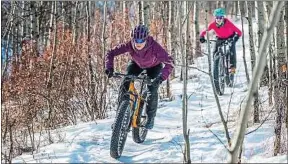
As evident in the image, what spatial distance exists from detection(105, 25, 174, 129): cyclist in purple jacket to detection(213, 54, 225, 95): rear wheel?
3.53m

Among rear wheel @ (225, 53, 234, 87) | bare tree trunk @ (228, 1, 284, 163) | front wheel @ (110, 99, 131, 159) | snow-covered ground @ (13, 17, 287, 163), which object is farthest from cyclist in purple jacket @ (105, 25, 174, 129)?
rear wheel @ (225, 53, 234, 87)

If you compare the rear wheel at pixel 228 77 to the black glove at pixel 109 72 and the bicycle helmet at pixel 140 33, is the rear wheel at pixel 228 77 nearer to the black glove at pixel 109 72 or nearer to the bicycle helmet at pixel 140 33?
the bicycle helmet at pixel 140 33

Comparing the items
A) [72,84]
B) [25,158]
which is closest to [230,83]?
[72,84]

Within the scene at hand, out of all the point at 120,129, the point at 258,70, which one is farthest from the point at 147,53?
the point at 258,70

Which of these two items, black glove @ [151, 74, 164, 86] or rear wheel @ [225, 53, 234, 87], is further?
rear wheel @ [225, 53, 234, 87]

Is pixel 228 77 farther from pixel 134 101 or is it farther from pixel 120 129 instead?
pixel 120 129

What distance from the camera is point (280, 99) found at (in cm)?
570

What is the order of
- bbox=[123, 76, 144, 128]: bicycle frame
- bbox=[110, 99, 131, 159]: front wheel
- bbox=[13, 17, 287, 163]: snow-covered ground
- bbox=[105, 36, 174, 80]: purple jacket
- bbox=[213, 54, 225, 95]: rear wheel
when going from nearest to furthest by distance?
1. bbox=[13, 17, 287, 163]: snow-covered ground
2. bbox=[110, 99, 131, 159]: front wheel
3. bbox=[123, 76, 144, 128]: bicycle frame
4. bbox=[105, 36, 174, 80]: purple jacket
5. bbox=[213, 54, 225, 95]: rear wheel

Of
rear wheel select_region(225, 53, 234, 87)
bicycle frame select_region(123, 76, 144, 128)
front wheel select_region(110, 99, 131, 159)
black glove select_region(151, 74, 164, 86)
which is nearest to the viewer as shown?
front wheel select_region(110, 99, 131, 159)

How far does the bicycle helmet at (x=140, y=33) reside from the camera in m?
5.98

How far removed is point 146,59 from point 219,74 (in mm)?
3986

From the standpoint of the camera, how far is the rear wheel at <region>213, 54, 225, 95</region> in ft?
32.3

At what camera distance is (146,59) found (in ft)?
20.9

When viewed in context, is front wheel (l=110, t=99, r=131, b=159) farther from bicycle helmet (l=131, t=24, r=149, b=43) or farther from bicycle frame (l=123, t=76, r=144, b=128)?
bicycle helmet (l=131, t=24, r=149, b=43)
